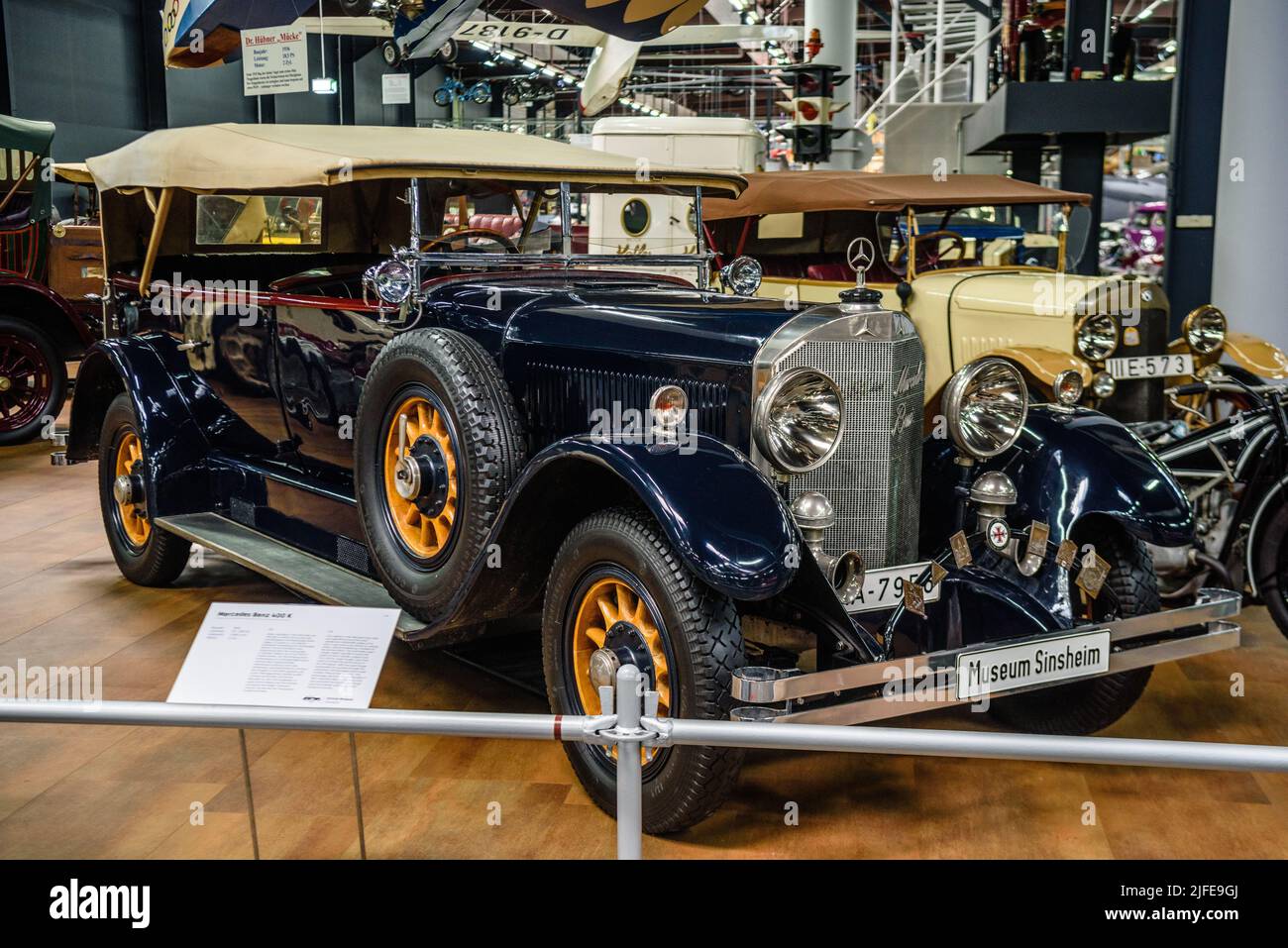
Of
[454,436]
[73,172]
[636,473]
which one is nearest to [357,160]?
[454,436]

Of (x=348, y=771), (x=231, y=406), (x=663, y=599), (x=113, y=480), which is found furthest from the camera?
(x=113, y=480)

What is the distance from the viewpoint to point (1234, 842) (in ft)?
9.27

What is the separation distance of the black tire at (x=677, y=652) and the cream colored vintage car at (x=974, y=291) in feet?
9.39

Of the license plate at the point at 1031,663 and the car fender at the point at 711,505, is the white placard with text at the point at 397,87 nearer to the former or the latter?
the car fender at the point at 711,505

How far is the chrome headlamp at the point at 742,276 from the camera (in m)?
4.45

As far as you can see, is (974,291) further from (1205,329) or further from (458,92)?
Result: (458,92)

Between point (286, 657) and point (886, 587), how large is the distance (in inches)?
57.6

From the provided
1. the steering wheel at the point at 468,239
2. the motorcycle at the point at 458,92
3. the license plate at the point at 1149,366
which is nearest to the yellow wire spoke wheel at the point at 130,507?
the steering wheel at the point at 468,239

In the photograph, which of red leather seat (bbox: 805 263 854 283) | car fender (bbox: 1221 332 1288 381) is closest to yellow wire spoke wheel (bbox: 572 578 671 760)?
car fender (bbox: 1221 332 1288 381)

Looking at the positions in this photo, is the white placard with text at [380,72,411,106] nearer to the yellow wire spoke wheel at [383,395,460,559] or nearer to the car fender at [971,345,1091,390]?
the car fender at [971,345,1091,390]

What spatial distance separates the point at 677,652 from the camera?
104 inches
